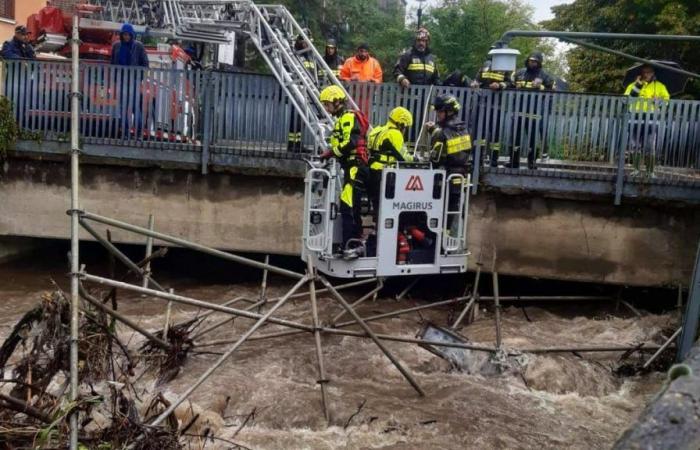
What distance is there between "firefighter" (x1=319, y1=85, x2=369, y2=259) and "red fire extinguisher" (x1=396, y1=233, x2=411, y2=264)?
0.48 m

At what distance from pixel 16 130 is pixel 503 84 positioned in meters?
7.41

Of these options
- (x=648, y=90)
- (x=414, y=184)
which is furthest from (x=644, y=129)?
(x=414, y=184)

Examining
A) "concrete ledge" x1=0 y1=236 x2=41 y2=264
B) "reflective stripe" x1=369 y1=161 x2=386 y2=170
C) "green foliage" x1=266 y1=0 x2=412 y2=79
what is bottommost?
"concrete ledge" x1=0 y1=236 x2=41 y2=264

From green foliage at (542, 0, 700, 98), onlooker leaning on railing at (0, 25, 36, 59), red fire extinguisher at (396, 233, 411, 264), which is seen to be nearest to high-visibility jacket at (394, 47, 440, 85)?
red fire extinguisher at (396, 233, 411, 264)

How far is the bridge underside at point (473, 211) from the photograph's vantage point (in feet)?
40.0

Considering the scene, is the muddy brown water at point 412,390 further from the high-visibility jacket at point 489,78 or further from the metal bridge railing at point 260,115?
the high-visibility jacket at point 489,78

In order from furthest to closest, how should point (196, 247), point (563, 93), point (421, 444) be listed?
point (563, 93) → point (421, 444) → point (196, 247)

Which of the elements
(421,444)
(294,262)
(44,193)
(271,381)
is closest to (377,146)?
(271,381)

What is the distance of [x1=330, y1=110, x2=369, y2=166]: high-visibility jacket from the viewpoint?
389 inches

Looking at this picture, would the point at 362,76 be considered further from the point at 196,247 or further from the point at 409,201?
the point at 196,247

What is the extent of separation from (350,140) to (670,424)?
734 centimetres

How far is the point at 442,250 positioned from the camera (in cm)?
1041

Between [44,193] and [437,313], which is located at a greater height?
[44,193]

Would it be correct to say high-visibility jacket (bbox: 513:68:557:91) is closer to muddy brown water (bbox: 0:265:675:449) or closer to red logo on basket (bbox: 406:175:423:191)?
muddy brown water (bbox: 0:265:675:449)
